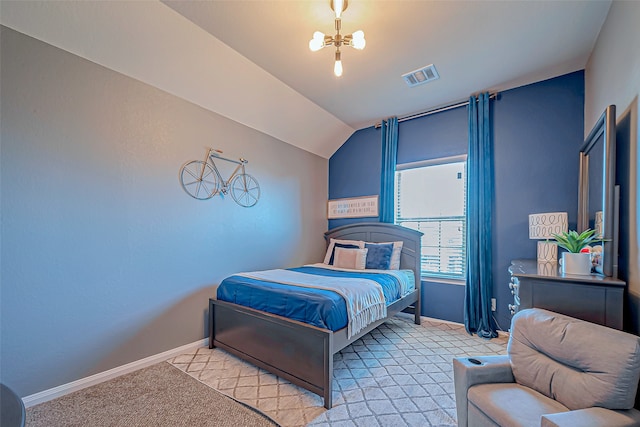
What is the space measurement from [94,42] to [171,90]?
2.17ft

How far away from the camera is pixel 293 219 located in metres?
4.21

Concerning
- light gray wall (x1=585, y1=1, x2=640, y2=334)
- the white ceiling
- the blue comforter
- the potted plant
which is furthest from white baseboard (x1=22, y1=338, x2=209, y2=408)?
light gray wall (x1=585, y1=1, x2=640, y2=334)

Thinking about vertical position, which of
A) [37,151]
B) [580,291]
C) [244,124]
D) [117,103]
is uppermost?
[244,124]

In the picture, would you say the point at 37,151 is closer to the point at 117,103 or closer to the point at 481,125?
the point at 117,103

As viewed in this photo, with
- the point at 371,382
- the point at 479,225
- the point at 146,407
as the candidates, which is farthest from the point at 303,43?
the point at 146,407

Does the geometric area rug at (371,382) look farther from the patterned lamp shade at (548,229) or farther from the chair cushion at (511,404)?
the patterned lamp shade at (548,229)

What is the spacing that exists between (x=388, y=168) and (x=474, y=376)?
311 centimetres

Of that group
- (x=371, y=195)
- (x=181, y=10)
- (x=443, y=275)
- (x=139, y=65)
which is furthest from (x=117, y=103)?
(x=443, y=275)

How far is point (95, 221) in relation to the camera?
7.37 feet

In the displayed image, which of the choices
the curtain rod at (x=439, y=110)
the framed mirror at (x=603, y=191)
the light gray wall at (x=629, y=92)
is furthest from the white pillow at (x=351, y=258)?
the light gray wall at (x=629, y=92)

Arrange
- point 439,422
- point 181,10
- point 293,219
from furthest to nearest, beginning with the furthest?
point 293,219 < point 181,10 < point 439,422

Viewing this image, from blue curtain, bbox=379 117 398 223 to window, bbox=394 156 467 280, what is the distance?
0.17 meters

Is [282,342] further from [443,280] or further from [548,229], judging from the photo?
[548,229]

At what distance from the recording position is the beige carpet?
1.75 meters
